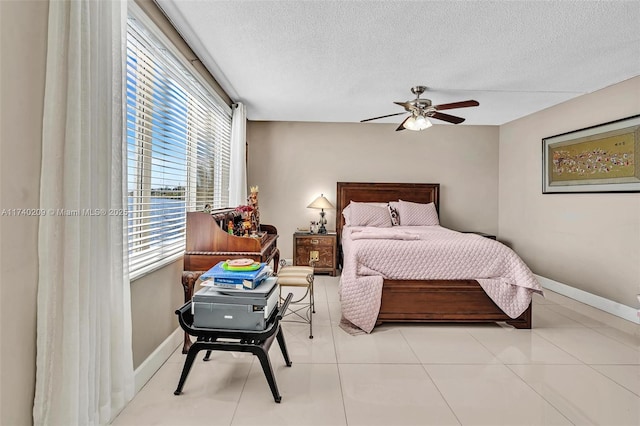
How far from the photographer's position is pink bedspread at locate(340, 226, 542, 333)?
118 inches

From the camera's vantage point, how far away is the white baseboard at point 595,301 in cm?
314

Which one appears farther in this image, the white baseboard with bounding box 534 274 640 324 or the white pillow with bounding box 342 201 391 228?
the white pillow with bounding box 342 201 391 228

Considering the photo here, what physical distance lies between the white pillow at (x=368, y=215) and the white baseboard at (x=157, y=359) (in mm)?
2827

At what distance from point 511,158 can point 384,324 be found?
3.58 meters

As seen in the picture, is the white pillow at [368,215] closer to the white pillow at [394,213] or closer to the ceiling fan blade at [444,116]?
the white pillow at [394,213]

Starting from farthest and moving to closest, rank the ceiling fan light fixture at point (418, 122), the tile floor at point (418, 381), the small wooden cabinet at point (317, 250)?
the small wooden cabinet at point (317, 250), the ceiling fan light fixture at point (418, 122), the tile floor at point (418, 381)

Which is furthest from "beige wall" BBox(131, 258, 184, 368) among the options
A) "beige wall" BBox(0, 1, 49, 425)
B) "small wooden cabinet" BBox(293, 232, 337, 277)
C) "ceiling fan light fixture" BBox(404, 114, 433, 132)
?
"ceiling fan light fixture" BBox(404, 114, 433, 132)

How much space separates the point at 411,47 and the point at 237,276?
7.15 feet

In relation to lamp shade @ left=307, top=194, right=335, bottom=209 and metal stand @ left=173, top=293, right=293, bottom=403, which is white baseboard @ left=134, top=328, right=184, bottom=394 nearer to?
metal stand @ left=173, top=293, right=293, bottom=403

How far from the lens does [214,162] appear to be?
145 inches

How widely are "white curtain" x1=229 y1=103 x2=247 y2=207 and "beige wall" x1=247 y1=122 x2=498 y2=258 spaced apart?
1.14 metres

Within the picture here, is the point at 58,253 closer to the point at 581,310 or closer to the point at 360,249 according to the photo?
the point at 360,249

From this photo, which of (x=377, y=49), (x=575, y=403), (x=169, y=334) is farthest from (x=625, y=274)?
(x=169, y=334)

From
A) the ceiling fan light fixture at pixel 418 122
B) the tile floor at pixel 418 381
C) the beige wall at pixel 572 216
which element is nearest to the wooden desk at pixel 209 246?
the tile floor at pixel 418 381
